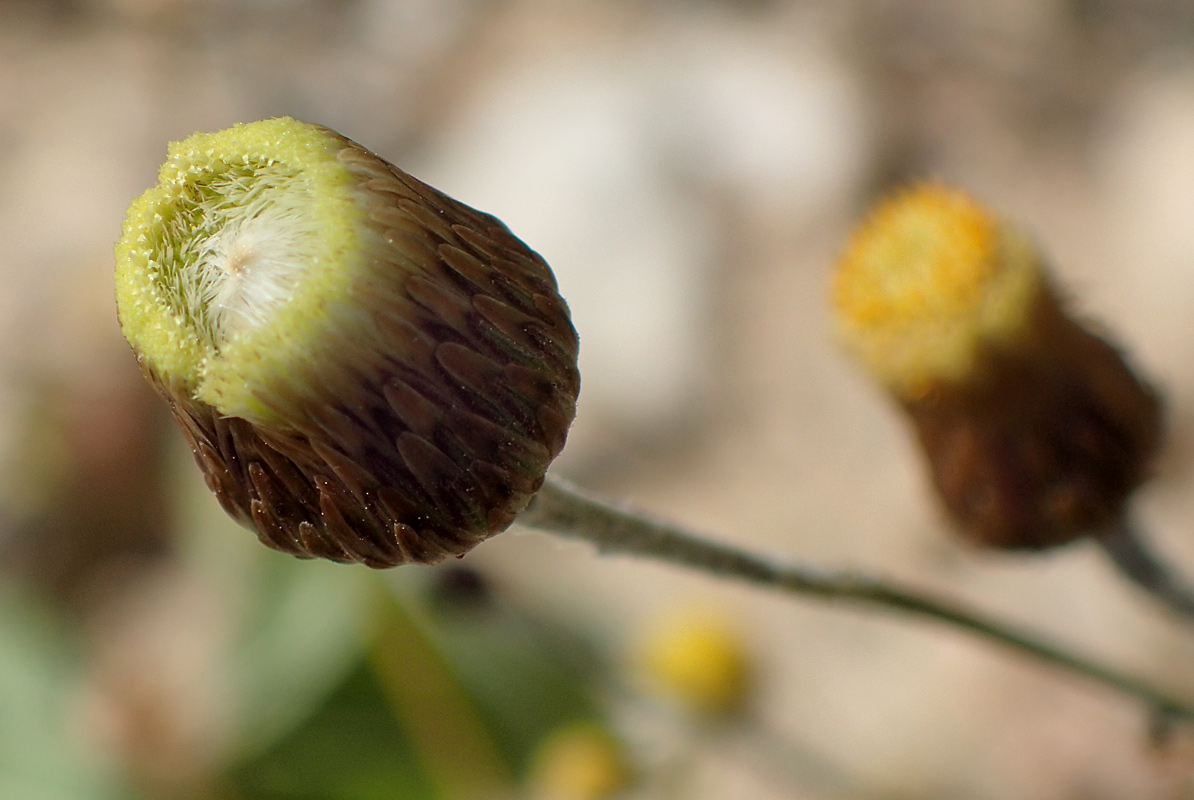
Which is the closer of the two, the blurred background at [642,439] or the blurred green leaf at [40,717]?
the blurred background at [642,439]

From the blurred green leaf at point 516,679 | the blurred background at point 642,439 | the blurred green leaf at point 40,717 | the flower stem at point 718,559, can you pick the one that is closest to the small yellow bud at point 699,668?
the blurred background at point 642,439

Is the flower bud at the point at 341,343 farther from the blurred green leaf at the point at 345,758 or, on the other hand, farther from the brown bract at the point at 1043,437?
the blurred green leaf at the point at 345,758

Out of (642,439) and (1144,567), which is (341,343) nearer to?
(1144,567)

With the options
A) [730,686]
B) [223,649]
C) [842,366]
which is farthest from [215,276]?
[842,366]

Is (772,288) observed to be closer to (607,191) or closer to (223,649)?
(607,191)

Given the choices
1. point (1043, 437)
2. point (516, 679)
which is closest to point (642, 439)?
point (516, 679)
